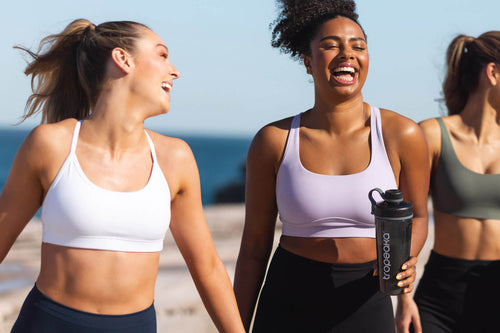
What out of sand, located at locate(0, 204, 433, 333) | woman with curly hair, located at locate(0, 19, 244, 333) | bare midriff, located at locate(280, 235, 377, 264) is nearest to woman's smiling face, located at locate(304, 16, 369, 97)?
bare midriff, located at locate(280, 235, 377, 264)

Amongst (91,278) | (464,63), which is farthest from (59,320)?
(464,63)

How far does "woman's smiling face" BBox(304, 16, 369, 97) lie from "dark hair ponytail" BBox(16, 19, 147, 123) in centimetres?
90

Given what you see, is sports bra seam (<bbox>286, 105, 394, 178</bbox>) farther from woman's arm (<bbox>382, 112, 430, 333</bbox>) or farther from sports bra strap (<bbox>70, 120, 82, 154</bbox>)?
sports bra strap (<bbox>70, 120, 82, 154</bbox>)

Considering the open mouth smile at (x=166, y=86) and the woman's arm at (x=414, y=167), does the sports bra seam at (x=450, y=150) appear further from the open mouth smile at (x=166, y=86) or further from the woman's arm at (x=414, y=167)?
the open mouth smile at (x=166, y=86)

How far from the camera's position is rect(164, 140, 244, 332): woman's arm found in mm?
2861

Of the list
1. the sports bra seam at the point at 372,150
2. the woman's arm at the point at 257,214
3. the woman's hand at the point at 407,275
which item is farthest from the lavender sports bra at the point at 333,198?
the woman's hand at the point at 407,275

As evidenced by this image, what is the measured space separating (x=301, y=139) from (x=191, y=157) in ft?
2.24

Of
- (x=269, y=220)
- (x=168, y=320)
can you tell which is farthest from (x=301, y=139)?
(x=168, y=320)

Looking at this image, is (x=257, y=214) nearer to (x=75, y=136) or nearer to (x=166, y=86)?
(x=166, y=86)

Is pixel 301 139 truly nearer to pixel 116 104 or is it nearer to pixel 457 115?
pixel 116 104

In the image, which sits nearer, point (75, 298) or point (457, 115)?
point (75, 298)

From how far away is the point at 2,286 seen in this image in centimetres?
995

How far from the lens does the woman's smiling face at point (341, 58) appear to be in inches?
124

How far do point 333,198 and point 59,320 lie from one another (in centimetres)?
132
